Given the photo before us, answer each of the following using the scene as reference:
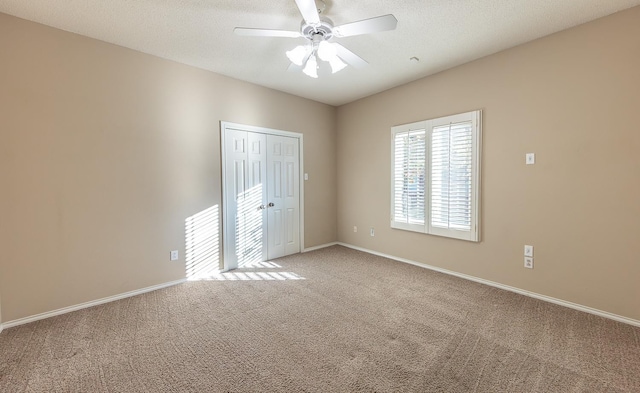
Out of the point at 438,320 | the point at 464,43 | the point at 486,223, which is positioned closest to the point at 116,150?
the point at 438,320

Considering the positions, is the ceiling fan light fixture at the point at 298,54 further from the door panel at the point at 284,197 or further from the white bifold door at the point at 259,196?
the door panel at the point at 284,197

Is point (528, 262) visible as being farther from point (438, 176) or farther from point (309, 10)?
point (309, 10)

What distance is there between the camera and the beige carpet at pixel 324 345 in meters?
1.76

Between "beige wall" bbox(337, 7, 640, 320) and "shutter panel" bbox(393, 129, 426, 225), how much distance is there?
43 cm

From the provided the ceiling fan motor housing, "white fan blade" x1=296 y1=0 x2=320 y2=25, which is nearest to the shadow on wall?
the ceiling fan motor housing

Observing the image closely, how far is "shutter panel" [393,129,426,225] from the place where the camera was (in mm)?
3947

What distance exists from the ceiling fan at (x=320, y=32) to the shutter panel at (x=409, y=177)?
176 centimetres

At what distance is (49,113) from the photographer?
261 centimetres

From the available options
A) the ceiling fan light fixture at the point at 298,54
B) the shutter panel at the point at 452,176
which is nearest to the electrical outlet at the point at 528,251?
the shutter panel at the point at 452,176

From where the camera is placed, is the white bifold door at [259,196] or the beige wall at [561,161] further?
the white bifold door at [259,196]

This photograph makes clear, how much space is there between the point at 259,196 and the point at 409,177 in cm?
242

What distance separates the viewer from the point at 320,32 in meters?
2.30

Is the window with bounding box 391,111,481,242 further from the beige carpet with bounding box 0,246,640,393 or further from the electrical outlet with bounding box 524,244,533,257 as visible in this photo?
the beige carpet with bounding box 0,246,640,393

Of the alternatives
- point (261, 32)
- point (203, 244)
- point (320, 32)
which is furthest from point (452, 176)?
point (203, 244)
